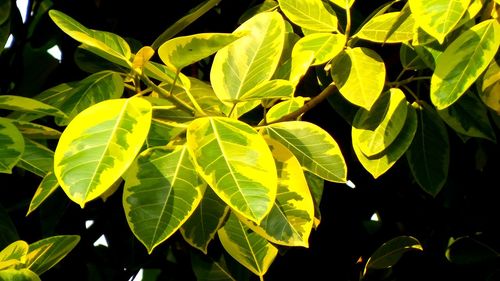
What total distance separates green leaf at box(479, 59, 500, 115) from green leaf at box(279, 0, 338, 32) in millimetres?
237

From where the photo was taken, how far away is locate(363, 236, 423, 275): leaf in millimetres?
1650

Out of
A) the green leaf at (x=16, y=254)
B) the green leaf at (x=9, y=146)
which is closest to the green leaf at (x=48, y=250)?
the green leaf at (x=16, y=254)

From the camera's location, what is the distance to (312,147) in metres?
1.20

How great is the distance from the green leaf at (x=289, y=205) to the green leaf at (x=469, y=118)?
0.43m

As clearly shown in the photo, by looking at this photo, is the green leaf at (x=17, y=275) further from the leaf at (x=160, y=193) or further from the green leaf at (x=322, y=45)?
the green leaf at (x=322, y=45)

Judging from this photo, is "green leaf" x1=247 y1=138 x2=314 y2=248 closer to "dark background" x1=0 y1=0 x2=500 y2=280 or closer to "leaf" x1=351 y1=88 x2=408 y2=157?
"leaf" x1=351 y1=88 x2=408 y2=157

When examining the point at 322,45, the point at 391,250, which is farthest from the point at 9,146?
the point at 391,250

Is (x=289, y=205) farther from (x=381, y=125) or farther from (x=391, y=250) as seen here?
(x=391, y=250)

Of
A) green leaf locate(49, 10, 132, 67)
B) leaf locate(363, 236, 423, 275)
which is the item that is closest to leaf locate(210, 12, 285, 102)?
green leaf locate(49, 10, 132, 67)

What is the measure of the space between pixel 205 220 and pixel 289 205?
14cm

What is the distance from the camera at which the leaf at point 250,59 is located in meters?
1.14

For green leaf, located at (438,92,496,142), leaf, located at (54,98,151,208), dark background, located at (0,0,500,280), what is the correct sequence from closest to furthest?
1. leaf, located at (54,98,151,208)
2. green leaf, located at (438,92,496,142)
3. dark background, located at (0,0,500,280)

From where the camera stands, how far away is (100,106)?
38.2 inches

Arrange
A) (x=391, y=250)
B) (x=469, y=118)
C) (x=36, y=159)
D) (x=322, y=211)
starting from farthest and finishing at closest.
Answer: (x=322, y=211) → (x=391, y=250) → (x=469, y=118) → (x=36, y=159)
